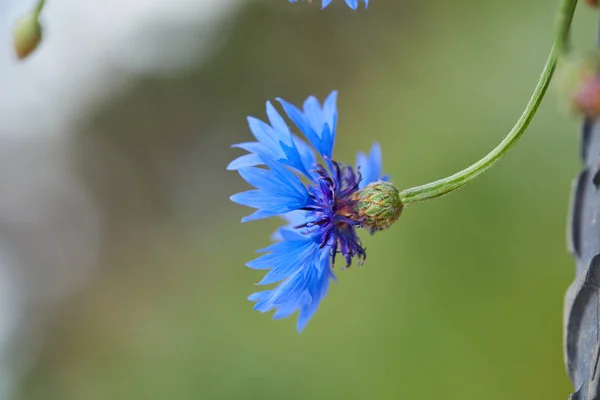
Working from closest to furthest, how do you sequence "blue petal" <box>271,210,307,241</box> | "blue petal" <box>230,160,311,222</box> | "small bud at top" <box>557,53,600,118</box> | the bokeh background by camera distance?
"small bud at top" <box>557,53,600,118</box> < "blue petal" <box>230,160,311,222</box> < "blue petal" <box>271,210,307,241</box> < the bokeh background

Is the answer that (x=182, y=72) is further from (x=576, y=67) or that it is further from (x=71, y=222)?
(x=576, y=67)

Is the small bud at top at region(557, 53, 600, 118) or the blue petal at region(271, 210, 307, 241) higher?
the small bud at top at region(557, 53, 600, 118)

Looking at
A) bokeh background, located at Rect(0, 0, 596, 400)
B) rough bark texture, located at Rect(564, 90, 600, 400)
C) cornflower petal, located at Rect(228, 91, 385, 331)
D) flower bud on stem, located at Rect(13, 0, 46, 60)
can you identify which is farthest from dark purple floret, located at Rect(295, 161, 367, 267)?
bokeh background, located at Rect(0, 0, 596, 400)

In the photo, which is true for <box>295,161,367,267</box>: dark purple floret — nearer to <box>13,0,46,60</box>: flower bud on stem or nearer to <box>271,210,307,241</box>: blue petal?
<box>271,210,307,241</box>: blue petal

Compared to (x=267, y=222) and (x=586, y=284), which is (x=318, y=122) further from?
(x=267, y=222)

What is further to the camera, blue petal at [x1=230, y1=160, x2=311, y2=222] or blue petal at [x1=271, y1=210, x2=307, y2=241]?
blue petal at [x1=271, y1=210, x2=307, y2=241]

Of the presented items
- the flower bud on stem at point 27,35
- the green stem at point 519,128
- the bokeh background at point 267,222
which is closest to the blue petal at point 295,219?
the green stem at point 519,128

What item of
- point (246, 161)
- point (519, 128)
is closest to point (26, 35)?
point (246, 161)

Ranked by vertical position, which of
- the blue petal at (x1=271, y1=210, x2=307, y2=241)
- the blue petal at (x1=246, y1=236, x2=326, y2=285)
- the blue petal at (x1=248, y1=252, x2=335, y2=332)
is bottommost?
the blue petal at (x1=248, y1=252, x2=335, y2=332)
